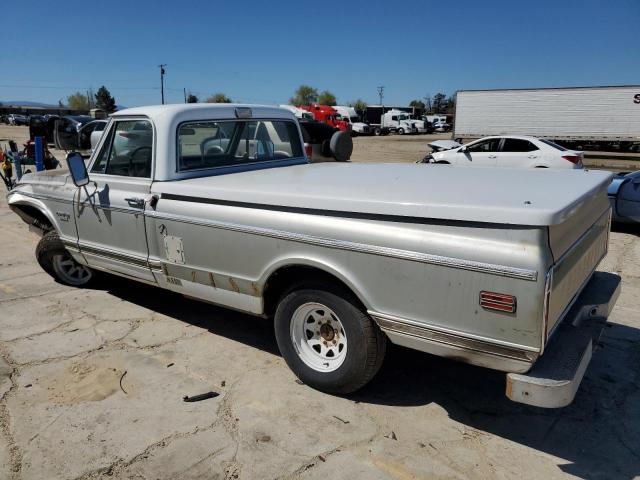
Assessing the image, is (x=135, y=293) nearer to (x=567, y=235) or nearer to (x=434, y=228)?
(x=434, y=228)

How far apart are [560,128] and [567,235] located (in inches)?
1016

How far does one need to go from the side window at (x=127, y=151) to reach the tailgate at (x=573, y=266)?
308 cm

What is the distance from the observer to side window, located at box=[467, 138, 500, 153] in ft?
50.0

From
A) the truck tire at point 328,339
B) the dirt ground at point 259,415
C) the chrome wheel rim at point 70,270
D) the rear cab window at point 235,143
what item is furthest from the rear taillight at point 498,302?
the chrome wheel rim at point 70,270

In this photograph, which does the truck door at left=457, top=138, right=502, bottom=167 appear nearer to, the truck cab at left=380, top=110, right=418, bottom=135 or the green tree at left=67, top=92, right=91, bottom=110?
the truck cab at left=380, top=110, right=418, bottom=135

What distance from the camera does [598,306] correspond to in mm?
3303

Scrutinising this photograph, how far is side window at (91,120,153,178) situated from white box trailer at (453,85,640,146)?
2442 centimetres

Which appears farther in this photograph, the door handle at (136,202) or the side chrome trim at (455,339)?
the door handle at (136,202)

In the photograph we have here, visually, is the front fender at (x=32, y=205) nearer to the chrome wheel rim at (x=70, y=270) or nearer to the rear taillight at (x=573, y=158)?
the chrome wheel rim at (x=70, y=270)

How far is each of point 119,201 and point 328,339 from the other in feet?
6.99

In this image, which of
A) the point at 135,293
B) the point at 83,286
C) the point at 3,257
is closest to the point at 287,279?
the point at 135,293

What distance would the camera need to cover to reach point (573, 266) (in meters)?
2.90

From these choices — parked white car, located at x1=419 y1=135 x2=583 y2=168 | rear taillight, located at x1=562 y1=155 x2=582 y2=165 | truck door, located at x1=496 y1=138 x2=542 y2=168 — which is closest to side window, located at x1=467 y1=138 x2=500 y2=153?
parked white car, located at x1=419 y1=135 x2=583 y2=168

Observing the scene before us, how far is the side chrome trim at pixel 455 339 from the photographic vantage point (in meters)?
2.53
